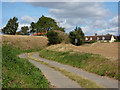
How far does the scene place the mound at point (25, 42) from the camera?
5171 centimetres

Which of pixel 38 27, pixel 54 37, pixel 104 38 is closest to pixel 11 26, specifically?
pixel 38 27

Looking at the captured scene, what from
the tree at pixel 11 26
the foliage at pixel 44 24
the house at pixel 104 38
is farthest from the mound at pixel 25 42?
the house at pixel 104 38

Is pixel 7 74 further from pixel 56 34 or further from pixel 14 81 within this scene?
pixel 56 34

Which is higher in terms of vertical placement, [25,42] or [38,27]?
[38,27]

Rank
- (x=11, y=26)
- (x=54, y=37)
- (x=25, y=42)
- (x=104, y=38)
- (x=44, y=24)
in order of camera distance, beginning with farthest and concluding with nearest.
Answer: (x=104, y=38) → (x=44, y=24) → (x=11, y=26) → (x=25, y=42) → (x=54, y=37)

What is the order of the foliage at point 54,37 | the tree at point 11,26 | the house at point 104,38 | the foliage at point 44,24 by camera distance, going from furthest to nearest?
the house at point 104,38
the foliage at point 44,24
the tree at point 11,26
the foliage at point 54,37

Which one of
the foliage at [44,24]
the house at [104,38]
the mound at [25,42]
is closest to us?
the mound at [25,42]

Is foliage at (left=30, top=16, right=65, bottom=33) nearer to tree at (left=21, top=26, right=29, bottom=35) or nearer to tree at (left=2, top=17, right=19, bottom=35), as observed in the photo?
tree at (left=21, top=26, right=29, bottom=35)

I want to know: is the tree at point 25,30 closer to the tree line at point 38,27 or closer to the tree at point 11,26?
the tree line at point 38,27

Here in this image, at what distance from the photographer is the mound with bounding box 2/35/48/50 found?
170 ft

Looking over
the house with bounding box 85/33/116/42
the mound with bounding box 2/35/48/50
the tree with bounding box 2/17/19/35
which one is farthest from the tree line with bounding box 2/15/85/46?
the house with bounding box 85/33/116/42

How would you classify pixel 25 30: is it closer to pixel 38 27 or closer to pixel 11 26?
pixel 38 27

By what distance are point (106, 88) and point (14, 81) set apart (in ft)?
14.3

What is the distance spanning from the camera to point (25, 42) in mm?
55312
